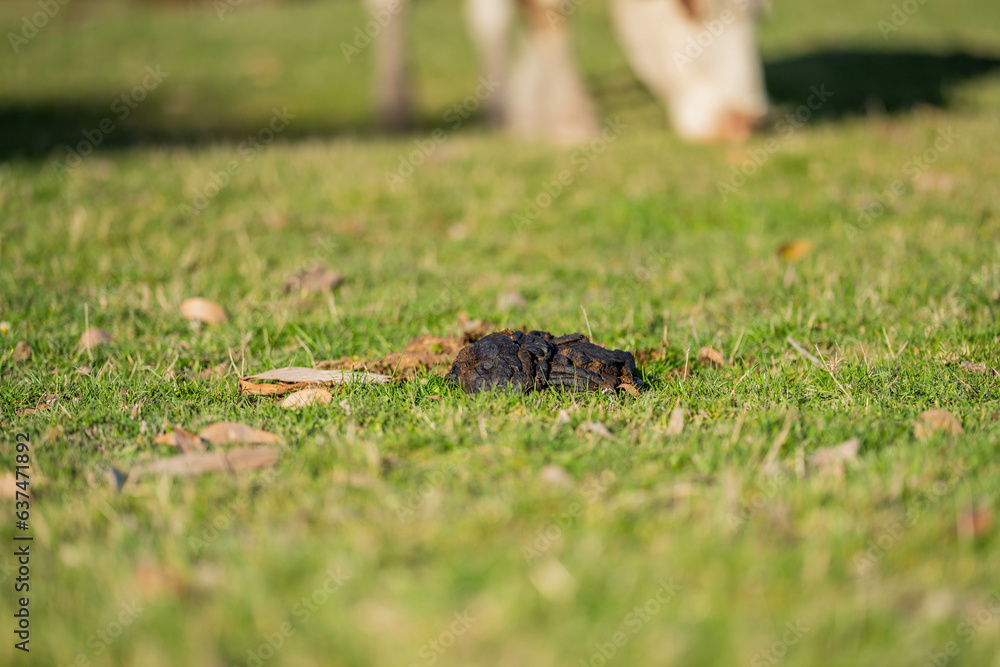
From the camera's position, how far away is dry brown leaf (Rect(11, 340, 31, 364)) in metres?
3.56

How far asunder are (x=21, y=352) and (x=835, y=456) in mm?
3452

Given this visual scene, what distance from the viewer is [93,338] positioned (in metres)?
3.74

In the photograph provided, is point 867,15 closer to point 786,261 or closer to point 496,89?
point 496,89

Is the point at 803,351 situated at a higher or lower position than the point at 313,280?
lower

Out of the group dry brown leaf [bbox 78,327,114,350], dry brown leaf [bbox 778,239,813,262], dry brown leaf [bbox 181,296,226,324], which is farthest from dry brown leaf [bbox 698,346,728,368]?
dry brown leaf [bbox 78,327,114,350]

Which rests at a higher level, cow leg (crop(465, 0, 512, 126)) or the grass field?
cow leg (crop(465, 0, 512, 126))

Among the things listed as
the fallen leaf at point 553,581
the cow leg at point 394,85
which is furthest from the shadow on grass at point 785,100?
the fallen leaf at point 553,581

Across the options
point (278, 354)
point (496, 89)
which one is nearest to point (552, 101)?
point (496, 89)

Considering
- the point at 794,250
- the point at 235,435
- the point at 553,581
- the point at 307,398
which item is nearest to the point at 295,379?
the point at 307,398

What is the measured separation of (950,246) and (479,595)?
4384mm

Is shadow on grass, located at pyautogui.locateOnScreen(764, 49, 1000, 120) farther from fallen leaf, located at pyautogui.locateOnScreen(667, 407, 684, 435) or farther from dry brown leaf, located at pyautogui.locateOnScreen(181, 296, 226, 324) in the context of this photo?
fallen leaf, located at pyautogui.locateOnScreen(667, 407, 684, 435)

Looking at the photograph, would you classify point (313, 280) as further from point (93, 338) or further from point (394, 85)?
point (394, 85)

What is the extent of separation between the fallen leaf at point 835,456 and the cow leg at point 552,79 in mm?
8318

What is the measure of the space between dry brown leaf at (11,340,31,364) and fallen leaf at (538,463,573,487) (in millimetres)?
2632
